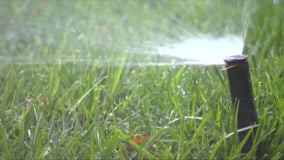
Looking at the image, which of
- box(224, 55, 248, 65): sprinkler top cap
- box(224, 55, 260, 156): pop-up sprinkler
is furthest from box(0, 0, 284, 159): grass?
box(224, 55, 248, 65): sprinkler top cap

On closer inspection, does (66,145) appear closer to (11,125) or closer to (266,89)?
(11,125)

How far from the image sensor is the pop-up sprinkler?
5.82ft

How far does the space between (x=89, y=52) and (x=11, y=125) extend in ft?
2.93

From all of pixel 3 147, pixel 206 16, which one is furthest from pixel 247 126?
pixel 206 16

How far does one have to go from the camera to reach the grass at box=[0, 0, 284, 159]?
184cm

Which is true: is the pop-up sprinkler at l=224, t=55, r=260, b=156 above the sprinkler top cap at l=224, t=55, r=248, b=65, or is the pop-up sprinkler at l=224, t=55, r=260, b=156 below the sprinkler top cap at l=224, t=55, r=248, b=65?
below

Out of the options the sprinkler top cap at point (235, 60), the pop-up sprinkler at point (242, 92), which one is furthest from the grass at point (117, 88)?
the sprinkler top cap at point (235, 60)

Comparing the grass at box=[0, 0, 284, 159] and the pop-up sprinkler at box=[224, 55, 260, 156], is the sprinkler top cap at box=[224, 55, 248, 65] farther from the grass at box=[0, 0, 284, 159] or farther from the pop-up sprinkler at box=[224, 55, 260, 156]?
the grass at box=[0, 0, 284, 159]

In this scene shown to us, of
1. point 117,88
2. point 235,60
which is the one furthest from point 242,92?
point 117,88

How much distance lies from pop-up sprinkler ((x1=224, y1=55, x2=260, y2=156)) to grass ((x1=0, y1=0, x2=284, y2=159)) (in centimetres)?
4

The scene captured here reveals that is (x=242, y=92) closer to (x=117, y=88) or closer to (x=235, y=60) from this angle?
(x=235, y=60)

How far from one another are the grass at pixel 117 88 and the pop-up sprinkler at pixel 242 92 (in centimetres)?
4

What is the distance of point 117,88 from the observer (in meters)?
2.39

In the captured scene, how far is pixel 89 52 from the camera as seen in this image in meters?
2.86
